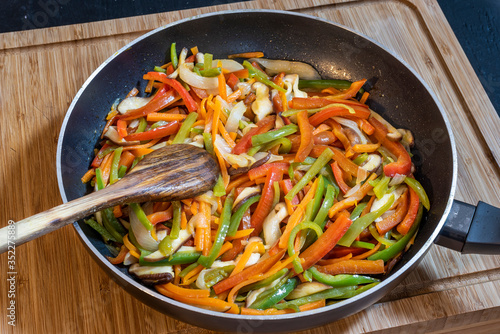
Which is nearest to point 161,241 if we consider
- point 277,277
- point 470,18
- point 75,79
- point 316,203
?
point 277,277

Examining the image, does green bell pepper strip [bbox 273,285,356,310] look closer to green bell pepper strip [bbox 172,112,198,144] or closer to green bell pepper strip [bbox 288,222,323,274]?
green bell pepper strip [bbox 288,222,323,274]

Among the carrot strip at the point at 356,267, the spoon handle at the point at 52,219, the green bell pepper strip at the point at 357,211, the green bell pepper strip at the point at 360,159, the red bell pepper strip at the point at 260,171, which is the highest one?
the green bell pepper strip at the point at 360,159

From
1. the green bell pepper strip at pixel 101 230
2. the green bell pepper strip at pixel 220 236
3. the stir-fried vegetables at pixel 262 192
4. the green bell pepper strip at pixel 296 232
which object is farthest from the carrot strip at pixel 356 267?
the green bell pepper strip at pixel 101 230

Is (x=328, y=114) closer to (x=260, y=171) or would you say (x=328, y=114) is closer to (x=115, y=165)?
(x=260, y=171)

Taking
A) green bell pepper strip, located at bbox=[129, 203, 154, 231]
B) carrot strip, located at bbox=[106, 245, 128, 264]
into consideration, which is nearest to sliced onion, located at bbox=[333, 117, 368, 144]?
green bell pepper strip, located at bbox=[129, 203, 154, 231]

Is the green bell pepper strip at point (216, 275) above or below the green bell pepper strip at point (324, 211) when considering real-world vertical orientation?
below

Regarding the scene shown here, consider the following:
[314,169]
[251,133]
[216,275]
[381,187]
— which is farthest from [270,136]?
[216,275]

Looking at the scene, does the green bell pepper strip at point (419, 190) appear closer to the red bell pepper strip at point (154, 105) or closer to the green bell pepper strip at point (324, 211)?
the green bell pepper strip at point (324, 211)
